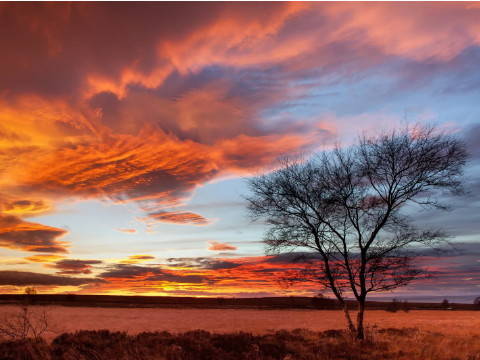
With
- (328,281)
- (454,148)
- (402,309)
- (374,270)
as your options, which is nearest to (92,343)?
(328,281)

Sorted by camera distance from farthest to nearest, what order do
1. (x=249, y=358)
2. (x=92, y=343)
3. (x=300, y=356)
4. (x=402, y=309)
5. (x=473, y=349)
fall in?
1. (x=402, y=309)
2. (x=473, y=349)
3. (x=92, y=343)
4. (x=300, y=356)
5. (x=249, y=358)

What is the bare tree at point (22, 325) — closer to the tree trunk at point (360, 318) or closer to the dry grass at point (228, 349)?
the dry grass at point (228, 349)

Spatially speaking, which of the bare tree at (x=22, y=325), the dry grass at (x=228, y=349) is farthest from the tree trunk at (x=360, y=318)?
the bare tree at (x=22, y=325)

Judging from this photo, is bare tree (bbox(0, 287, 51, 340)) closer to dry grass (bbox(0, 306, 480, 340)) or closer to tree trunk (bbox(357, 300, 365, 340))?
dry grass (bbox(0, 306, 480, 340))

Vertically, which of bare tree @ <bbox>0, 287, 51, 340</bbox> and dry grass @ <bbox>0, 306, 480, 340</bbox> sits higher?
bare tree @ <bbox>0, 287, 51, 340</bbox>

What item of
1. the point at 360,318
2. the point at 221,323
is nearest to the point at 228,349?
the point at 360,318

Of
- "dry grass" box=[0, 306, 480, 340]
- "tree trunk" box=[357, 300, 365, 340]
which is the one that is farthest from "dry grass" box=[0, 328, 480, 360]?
"dry grass" box=[0, 306, 480, 340]

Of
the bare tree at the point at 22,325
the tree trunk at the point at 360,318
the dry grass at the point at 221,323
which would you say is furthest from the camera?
the dry grass at the point at 221,323

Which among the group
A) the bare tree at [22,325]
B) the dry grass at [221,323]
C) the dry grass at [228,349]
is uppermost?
the bare tree at [22,325]

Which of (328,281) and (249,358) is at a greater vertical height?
(328,281)

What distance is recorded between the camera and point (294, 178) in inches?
819

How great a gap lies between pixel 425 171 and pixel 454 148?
1.54 metres

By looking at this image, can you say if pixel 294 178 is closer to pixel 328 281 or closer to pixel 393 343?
pixel 328 281

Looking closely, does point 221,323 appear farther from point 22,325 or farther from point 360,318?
point 22,325
